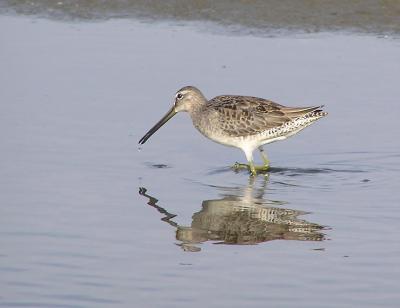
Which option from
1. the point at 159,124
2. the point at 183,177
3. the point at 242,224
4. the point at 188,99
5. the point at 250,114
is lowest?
the point at 242,224

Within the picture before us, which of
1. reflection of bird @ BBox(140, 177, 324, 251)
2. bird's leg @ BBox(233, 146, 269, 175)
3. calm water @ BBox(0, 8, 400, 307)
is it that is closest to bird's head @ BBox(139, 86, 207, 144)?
calm water @ BBox(0, 8, 400, 307)

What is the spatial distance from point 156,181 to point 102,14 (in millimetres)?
5522

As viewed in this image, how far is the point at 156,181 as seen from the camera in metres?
9.41

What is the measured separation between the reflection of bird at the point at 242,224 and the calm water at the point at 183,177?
17 millimetres

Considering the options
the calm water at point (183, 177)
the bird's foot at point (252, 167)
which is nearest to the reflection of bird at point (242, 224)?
the calm water at point (183, 177)

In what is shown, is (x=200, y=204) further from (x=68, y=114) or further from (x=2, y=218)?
(x=68, y=114)

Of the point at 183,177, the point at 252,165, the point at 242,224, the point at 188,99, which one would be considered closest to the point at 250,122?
the point at 252,165

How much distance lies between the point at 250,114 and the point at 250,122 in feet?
0.27

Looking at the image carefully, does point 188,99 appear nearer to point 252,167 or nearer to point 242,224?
point 252,167

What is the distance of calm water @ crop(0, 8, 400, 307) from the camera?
711cm

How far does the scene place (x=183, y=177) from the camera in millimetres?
9617

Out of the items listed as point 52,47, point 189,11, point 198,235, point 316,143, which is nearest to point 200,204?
point 198,235

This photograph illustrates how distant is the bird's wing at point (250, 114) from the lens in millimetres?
10320

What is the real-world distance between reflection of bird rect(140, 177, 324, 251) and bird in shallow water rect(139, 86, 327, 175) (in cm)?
123
